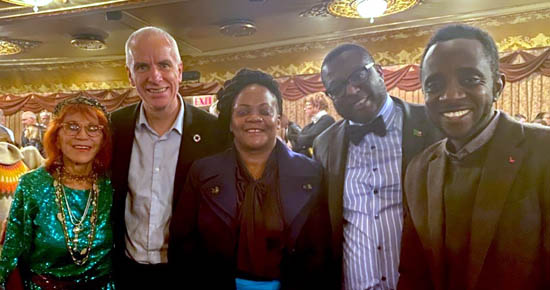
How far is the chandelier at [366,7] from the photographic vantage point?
5824 mm

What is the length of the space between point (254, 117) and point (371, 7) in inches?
190

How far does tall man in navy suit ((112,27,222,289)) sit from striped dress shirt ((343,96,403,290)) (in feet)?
2.22

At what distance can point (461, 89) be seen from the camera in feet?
3.57

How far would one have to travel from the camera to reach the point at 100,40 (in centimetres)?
771

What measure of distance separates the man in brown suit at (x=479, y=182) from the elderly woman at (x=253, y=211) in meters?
0.53

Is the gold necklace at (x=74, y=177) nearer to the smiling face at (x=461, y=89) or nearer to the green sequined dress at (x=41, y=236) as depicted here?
the green sequined dress at (x=41, y=236)

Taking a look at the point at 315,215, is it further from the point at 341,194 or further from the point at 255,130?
the point at 255,130

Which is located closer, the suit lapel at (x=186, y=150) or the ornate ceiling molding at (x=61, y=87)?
the suit lapel at (x=186, y=150)

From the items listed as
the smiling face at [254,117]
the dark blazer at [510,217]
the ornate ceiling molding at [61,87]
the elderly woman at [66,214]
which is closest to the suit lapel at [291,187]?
the smiling face at [254,117]

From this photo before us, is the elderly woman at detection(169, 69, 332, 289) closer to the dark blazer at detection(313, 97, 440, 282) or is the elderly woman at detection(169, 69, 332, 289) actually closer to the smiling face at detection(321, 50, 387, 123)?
the dark blazer at detection(313, 97, 440, 282)

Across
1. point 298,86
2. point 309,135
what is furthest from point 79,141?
point 298,86

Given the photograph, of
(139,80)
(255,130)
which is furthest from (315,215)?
(139,80)

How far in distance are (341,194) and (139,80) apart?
103 centimetres

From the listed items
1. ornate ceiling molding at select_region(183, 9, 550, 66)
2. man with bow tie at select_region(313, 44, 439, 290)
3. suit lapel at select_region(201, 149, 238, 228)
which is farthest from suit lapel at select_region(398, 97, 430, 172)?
ornate ceiling molding at select_region(183, 9, 550, 66)
